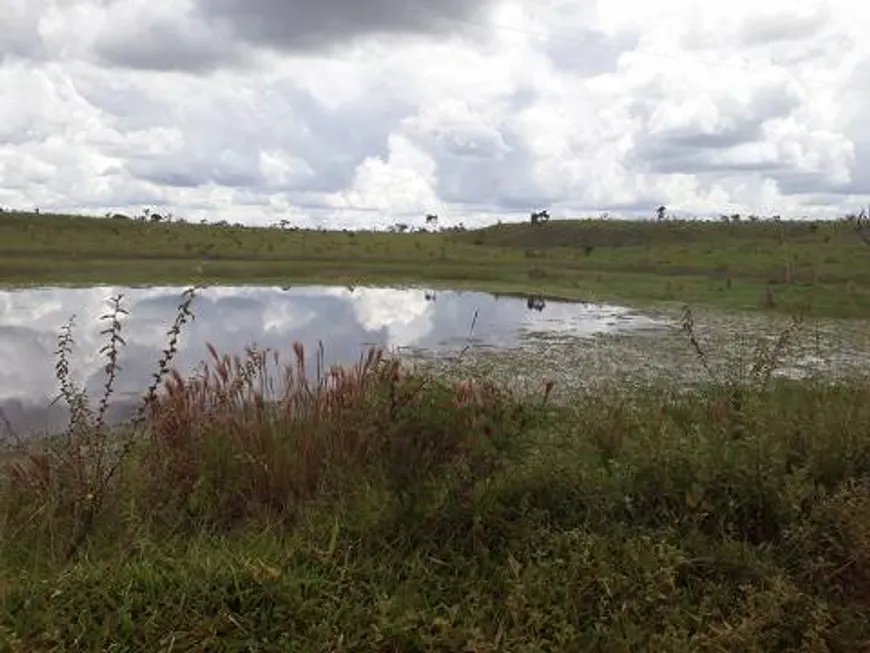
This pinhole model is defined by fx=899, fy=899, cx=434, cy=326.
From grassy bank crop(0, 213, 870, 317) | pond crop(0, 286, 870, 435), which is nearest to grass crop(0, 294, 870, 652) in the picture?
pond crop(0, 286, 870, 435)

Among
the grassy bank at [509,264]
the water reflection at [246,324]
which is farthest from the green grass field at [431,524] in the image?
the grassy bank at [509,264]

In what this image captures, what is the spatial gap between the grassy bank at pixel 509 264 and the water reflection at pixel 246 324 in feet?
7.86

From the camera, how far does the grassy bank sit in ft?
96.5

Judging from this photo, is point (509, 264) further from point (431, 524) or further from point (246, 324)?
point (431, 524)

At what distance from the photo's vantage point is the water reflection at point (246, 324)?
1480cm

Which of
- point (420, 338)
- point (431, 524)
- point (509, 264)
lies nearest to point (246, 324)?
point (420, 338)

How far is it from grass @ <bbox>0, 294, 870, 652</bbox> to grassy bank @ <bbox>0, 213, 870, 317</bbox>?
18997 mm

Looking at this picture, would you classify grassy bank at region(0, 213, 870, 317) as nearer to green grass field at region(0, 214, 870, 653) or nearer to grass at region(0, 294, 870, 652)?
green grass field at region(0, 214, 870, 653)

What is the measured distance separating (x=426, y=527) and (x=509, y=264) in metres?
36.0

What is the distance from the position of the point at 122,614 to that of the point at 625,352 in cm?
1338

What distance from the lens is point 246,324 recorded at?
2139cm

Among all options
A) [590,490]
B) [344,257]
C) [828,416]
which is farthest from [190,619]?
[344,257]

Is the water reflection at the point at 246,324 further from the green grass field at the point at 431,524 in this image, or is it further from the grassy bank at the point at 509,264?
the green grass field at the point at 431,524

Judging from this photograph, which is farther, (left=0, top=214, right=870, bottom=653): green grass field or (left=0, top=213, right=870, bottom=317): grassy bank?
A: (left=0, top=213, right=870, bottom=317): grassy bank
